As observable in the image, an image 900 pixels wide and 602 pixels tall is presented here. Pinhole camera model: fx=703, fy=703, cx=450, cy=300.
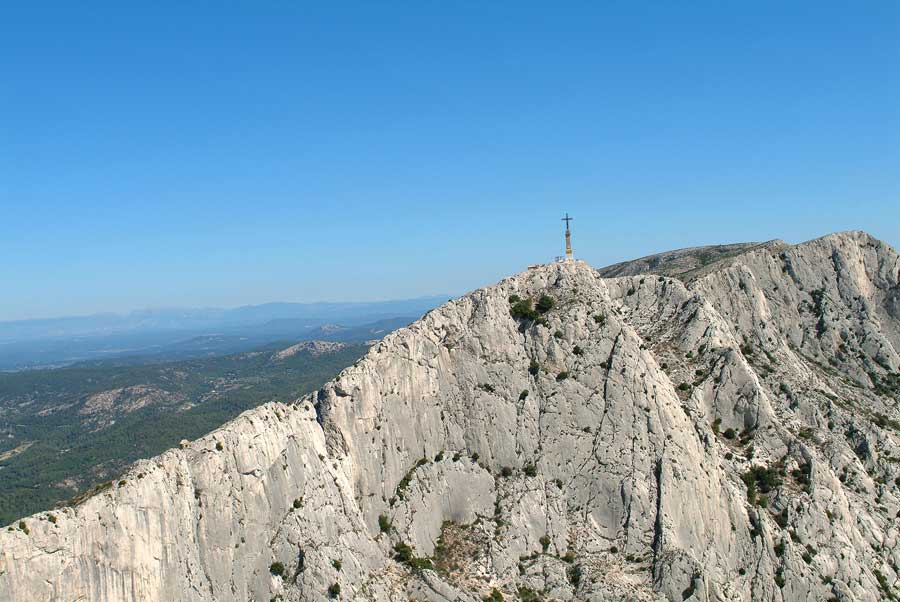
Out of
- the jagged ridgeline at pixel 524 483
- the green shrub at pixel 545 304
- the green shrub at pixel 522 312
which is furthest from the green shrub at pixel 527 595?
the green shrub at pixel 545 304

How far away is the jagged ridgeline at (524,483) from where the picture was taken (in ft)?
147

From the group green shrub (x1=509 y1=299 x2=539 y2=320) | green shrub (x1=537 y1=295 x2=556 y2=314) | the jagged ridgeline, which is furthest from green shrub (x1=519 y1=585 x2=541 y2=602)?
green shrub (x1=537 y1=295 x2=556 y2=314)

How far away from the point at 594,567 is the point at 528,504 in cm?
713

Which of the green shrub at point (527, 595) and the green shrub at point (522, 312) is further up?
the green shrub at point (522, 312)

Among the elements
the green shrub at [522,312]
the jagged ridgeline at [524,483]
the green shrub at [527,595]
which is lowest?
the green shrub at [527,595]

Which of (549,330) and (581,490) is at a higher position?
(549,330)

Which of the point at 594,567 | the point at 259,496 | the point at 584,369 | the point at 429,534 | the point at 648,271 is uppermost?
the point at 648,271

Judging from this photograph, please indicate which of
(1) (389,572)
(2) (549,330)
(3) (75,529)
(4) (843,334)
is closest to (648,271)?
(4) (843,334)

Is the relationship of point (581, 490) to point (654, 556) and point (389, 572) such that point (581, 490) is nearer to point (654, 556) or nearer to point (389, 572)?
point (654, 556)

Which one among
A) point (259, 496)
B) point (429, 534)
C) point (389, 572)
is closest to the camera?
point (259, 496)

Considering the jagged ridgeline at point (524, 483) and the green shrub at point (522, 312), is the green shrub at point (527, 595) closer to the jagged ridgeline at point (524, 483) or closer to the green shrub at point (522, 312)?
the jagged ridgeline at point (524, 483)

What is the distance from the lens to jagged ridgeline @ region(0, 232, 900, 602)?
147ft

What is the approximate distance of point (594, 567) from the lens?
5688 cm

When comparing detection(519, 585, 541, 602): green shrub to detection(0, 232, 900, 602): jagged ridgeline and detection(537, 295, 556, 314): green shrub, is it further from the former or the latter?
detection(537, 295, 556, 314): green shrub
